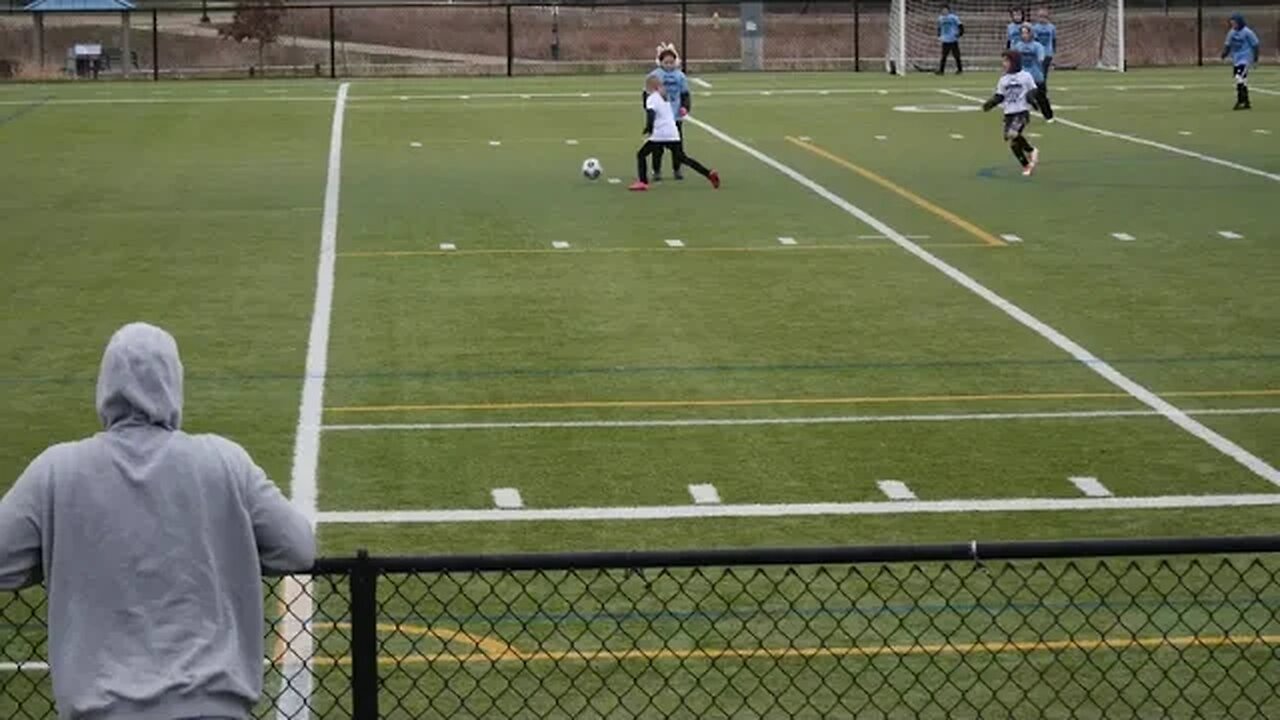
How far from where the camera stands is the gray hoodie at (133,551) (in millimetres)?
A: 6020

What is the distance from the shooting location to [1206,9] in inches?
3585

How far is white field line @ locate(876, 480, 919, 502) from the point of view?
13.6 metres

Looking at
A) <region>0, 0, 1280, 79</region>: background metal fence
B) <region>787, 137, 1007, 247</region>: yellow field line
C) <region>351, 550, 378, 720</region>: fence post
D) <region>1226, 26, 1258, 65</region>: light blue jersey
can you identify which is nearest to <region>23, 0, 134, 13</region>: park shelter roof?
<region>0, 0, 1280, 79</region>: background metal fence

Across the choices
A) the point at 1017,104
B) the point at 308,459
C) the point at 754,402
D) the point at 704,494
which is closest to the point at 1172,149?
the point at 1017,104

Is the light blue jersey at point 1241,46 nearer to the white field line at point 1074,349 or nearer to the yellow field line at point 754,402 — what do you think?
the white field line at point 1074,349

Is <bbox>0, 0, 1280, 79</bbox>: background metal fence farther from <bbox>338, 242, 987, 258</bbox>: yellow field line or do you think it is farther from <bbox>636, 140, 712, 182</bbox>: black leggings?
<bbox>338, 242, 987, 258</bbox>: yellow field line

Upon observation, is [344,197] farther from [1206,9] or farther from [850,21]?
[1206,9]

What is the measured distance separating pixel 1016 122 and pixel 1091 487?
18403 millimetres

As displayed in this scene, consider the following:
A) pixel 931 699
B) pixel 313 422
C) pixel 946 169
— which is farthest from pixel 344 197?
pixel 931 699

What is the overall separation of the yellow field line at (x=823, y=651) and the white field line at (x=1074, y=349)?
362 cm

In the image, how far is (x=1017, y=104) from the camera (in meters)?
31.7

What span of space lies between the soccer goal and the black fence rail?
44967 millimetres

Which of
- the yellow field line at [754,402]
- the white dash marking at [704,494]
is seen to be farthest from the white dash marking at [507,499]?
the yellow field line at [754,402]

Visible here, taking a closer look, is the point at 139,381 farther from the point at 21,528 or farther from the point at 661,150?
the point at 661,150
